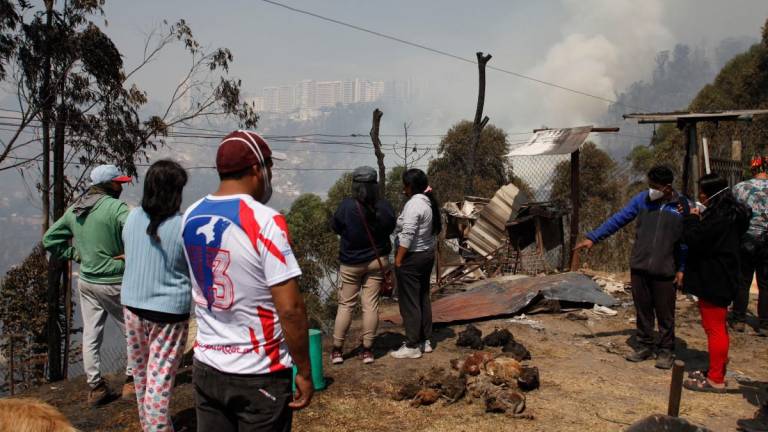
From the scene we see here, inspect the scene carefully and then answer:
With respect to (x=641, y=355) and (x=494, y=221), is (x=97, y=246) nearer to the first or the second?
(x=641, y=355)

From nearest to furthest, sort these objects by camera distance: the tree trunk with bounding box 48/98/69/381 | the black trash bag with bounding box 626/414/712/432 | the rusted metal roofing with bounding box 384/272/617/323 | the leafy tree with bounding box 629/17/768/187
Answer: the black trash bag with bounding box 626/414/712/432, the rusted metal roofing with bounding box 384/272/617/323, the tree trunk with bounding box 48/98/69/381, the leafy tree with bounding box 629/17/768/187

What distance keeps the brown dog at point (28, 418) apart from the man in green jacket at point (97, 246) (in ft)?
7.22

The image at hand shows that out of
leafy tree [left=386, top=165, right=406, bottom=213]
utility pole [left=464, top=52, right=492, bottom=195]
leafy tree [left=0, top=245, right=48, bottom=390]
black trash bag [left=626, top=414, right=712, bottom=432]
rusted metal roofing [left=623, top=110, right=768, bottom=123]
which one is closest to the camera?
black trash bag [left=626, top=414, right=712, bottom=432]

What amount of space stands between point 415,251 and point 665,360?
97.7 inches

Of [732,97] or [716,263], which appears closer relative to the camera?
[716,263]

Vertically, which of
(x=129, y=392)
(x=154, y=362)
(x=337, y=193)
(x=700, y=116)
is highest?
(x=700, y=116)

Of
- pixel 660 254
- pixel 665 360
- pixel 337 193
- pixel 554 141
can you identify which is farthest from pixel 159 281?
pixel 337 193

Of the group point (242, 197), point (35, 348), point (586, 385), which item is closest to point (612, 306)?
point (586, 385)

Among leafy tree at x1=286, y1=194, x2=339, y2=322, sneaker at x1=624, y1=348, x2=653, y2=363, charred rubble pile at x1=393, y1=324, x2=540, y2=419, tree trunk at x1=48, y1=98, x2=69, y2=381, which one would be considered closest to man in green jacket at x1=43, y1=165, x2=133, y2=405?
charred rubble pile at x1=393, y1=324, x2=540, y2=419

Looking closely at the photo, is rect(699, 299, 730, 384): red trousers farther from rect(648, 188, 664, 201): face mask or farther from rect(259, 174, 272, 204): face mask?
rect(259, 174, 272, 204): face mask

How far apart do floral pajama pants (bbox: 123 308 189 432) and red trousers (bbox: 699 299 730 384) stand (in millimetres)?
3877

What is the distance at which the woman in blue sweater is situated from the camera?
123 inches

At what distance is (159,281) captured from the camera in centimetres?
317

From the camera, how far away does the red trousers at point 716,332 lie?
14.3 ft
